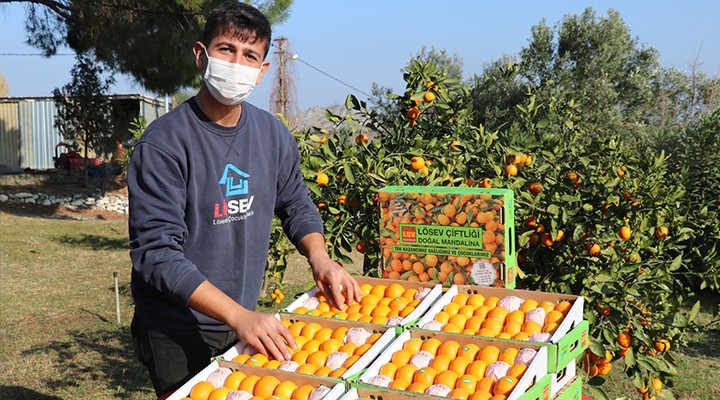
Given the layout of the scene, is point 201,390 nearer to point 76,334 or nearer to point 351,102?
point 351,102

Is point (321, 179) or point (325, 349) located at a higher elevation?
point (321, 179)

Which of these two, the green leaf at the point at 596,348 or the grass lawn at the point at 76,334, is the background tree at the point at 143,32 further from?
the green leaf at the point at 596,348

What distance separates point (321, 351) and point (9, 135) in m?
25.1

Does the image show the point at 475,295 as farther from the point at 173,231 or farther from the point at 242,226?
the point at 173,231

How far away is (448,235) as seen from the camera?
2.32 m

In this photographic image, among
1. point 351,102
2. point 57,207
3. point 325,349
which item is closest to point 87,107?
point 57,207

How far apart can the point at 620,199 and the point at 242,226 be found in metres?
1.86

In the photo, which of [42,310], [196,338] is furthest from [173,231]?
[42,310]

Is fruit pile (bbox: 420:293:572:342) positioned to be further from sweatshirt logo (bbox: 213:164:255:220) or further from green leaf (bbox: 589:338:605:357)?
sweatshirt logo (bbox: 213:164:255:220)

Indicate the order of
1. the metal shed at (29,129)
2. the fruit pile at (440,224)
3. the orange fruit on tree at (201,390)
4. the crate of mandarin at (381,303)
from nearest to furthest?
the orange fruit on tree at (201,390)
the crate of mandarin at (381,303)
the fruit pile at (440,224)
the metal shed at (29,129)

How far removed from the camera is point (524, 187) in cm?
305

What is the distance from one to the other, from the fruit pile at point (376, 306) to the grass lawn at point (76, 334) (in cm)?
305

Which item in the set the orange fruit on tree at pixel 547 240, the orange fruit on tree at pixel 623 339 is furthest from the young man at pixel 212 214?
the orange fruit on tree at pixel 623 339

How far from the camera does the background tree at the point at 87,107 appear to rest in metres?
15.6
